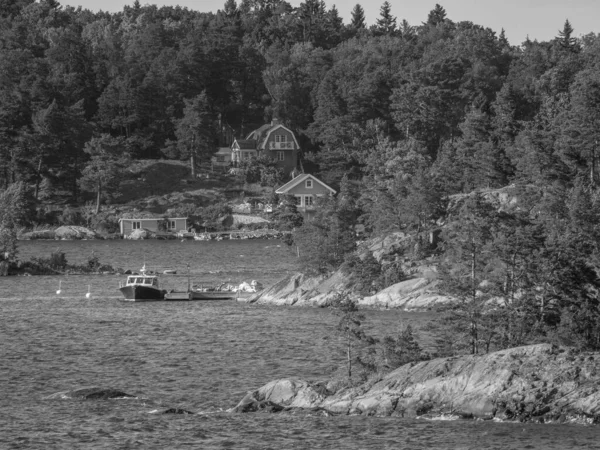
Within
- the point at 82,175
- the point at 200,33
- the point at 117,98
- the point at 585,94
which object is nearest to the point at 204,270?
the point at 585,94

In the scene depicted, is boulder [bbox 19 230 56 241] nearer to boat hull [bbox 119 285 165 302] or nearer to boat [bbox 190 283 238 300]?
boat [bbox 190 283 238 300]

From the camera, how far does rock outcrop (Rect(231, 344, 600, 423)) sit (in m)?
32.4

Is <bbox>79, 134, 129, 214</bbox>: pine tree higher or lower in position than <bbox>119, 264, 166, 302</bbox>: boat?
higher

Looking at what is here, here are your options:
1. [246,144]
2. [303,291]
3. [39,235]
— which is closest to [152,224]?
[39,235]

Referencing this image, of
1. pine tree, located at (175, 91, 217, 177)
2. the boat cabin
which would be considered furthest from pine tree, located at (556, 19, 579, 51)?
the boat cabin

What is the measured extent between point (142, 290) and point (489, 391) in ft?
149

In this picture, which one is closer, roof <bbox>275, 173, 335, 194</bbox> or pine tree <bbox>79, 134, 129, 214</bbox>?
pine tree <bbox>79, 134, 129, 214</bbox>

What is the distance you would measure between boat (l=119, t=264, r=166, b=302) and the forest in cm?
1016

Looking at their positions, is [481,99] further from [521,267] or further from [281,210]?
[521,267]

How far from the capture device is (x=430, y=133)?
5438 inches

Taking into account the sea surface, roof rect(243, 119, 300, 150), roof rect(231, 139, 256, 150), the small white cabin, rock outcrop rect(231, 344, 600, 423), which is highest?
roof rect(243, 119, 300, 150)

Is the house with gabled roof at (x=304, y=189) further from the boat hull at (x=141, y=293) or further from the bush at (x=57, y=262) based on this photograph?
the boat hull at (x=141, y=293)

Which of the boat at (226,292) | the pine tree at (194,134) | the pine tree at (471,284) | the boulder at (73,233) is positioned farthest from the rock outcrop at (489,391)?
the pine tree at (194,134)

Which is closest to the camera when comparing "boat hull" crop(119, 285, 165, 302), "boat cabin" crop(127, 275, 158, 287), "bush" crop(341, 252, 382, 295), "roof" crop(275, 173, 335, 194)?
"bush" crop(341, 252, 382, 295)
